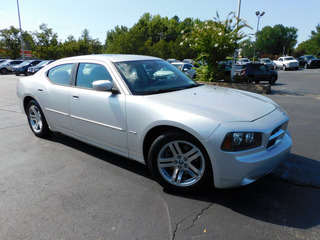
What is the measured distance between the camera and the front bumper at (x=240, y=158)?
231cm

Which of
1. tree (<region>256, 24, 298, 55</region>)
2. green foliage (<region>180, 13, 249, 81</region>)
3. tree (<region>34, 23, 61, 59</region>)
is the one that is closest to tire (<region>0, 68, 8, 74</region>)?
tree (<region>34, 23, 61, 59</region>)

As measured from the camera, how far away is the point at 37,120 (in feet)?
15.5

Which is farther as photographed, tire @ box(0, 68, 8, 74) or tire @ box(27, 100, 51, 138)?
tire @ box(0, 68, 8, 74)

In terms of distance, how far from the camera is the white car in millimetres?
2369

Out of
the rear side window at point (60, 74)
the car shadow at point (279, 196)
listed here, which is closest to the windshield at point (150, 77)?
the rear side window at point (60, 74)

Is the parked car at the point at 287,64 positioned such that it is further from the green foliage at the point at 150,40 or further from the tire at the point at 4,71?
the tire at the point at 4,71

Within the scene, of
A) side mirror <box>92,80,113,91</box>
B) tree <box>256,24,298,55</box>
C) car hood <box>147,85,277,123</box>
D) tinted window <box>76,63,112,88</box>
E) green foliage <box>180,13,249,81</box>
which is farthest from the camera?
tree <box>256,24,298,55</box>

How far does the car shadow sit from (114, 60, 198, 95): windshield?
116 centimetres

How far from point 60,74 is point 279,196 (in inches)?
145

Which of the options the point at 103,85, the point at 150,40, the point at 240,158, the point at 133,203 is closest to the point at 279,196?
the point at 240,158

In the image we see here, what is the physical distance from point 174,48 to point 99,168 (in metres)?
46.6

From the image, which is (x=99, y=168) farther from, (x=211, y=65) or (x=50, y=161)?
(x=211, y=65)

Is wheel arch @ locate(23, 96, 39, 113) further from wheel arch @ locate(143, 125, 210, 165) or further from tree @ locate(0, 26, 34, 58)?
tree @ locate(0, 26, 34, 58)

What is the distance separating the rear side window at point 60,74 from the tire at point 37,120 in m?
0.66
